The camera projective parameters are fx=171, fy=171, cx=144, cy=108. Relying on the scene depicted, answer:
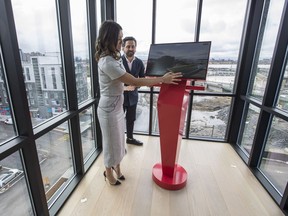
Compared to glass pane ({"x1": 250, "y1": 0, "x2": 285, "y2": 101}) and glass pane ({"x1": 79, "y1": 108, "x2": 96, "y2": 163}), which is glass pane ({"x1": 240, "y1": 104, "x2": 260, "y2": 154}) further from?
glass pane ({"x1": 79, "y1": 108, "x2": 96, "y2": 163})

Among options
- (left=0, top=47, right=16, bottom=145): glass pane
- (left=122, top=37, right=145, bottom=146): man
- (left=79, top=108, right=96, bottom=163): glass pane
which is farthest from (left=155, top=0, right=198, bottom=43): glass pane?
(left=0, top=47, right=16, bottom=145): glass pane

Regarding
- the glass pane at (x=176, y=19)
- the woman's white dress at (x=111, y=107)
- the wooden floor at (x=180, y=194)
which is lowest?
the wooden floor at (x=180, y=194)

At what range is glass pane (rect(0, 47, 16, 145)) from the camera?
1063mm

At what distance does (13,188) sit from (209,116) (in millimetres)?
2669

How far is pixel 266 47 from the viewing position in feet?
7.14

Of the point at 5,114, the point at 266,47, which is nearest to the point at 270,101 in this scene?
the point at 266,47

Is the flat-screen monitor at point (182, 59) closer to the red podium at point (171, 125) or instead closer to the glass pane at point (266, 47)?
the red podium at point (171, 125)

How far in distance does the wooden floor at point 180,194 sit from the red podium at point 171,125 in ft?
0.30

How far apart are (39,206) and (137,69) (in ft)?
6.02

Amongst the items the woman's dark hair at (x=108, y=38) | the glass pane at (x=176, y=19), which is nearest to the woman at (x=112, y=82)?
the woman's dark hair at (x=108, y=38)

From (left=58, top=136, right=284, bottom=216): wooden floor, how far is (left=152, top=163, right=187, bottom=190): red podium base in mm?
49

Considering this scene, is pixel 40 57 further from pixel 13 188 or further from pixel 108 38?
pixel 13 188

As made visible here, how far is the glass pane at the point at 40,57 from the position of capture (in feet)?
4.06

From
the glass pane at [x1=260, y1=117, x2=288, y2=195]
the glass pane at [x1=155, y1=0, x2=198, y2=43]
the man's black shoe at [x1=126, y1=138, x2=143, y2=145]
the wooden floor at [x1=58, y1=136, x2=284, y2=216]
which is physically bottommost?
the wooden floor at [x1=58, y1=136, x2=284, y2=216]
